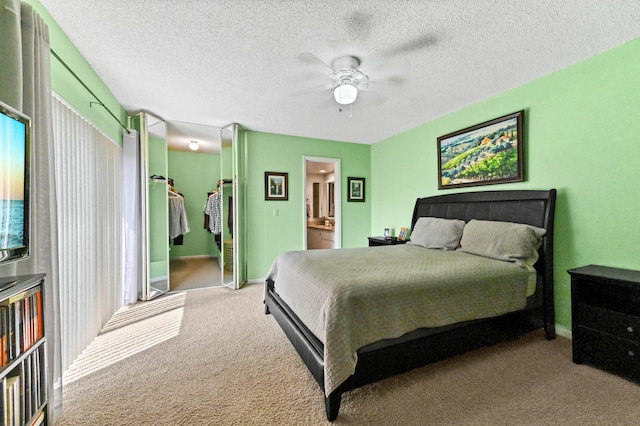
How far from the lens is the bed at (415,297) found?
151cm

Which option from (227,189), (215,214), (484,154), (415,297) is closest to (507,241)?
(484,154)

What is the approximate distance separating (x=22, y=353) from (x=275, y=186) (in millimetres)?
3479

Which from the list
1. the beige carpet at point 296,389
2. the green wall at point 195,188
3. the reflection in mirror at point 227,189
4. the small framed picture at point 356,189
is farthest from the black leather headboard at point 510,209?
the green wall at point 195,188

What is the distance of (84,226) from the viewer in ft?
7.14

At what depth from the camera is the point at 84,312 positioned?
86.3 inches

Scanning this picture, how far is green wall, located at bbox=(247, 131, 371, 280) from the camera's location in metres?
4.18

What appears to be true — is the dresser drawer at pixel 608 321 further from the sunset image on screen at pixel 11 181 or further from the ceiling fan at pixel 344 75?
the sunset image on screen at pixel 11 181

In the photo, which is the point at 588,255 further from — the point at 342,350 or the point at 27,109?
the point at 27,109

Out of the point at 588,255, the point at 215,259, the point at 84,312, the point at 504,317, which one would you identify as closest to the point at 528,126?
the point at 588,255

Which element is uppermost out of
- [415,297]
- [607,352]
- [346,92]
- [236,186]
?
[346,92]

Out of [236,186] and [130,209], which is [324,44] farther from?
[130,209]

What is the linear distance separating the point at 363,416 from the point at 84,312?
2.41 m

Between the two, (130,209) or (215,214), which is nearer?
(130,209)

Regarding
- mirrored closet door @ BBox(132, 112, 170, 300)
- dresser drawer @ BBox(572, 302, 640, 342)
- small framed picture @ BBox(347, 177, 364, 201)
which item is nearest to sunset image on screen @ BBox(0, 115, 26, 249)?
mirrored closet door @ BBox(132, 112, 170, 300)
